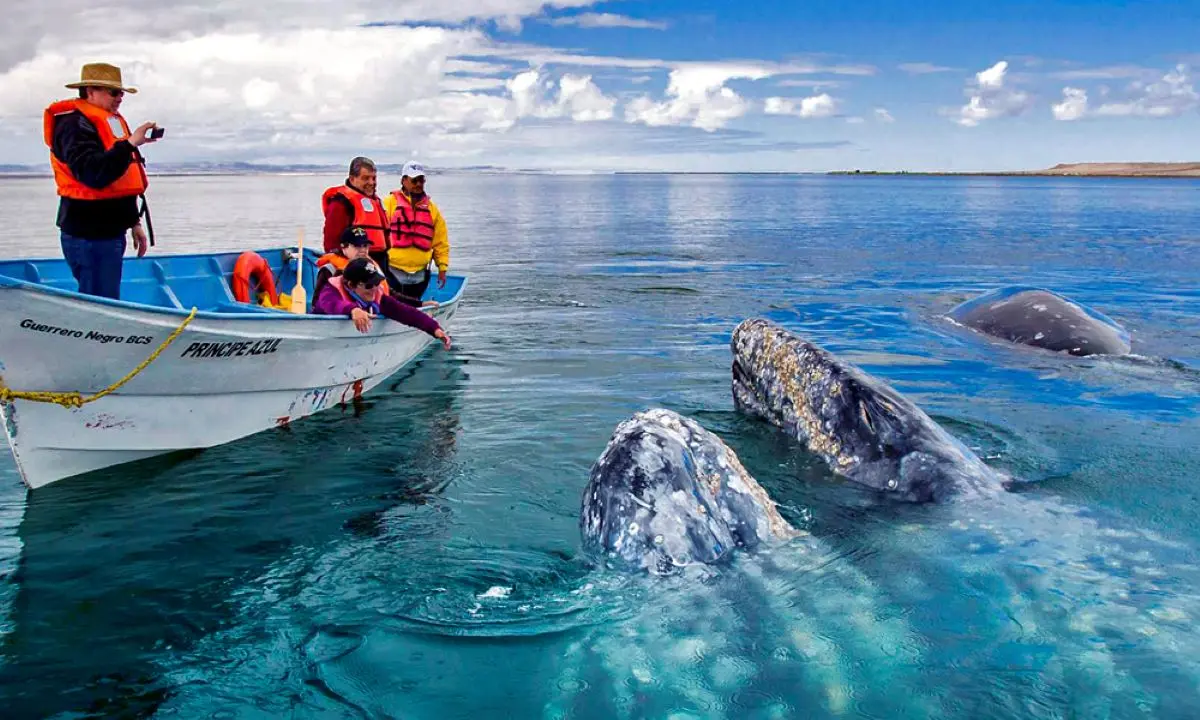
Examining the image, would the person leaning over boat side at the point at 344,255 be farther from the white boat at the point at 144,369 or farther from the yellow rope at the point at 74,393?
the yellow rope at the point at 74,393

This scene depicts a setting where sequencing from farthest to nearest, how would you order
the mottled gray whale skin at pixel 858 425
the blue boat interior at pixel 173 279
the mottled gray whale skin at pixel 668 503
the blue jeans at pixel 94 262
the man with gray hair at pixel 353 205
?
the man with gray hair at pixel 353 205, the blue boat interior at pixel 173 279, the blue jeans at pixel 94 262, the mottled gray whale skin at pixel 858 425, the mottled gray whale skin at pixel 668 503

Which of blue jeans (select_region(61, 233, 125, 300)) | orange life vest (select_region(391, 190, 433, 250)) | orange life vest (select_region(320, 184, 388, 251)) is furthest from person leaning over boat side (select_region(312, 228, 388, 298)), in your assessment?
blue jeans (select_region(61, 233, 125, 300))

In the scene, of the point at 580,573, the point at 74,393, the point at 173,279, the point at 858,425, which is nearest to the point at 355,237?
the point at 173,279

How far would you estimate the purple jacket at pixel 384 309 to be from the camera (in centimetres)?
990

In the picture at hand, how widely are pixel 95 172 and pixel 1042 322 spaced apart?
448 inches

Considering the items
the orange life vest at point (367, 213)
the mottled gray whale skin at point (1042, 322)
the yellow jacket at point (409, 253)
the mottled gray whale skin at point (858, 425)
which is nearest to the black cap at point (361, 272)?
the orange life vest at point (367, 213)

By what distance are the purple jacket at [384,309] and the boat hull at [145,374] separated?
299mm

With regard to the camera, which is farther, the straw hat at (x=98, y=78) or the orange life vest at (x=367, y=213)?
the orange life vest at (x=367, y=213)

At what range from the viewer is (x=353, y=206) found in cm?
1140

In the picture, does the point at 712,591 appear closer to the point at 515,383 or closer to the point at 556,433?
the point at 556,433

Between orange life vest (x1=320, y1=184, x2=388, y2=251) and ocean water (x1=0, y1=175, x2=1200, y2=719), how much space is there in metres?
1.78

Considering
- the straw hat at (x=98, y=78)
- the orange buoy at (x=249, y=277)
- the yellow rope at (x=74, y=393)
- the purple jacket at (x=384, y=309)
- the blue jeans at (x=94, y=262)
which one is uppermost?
the straw hat at (x=98, y=78)

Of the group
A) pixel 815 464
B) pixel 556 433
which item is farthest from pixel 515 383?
pixel 815 464

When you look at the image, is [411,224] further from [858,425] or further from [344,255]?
[858,425]
